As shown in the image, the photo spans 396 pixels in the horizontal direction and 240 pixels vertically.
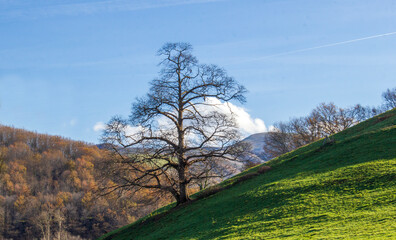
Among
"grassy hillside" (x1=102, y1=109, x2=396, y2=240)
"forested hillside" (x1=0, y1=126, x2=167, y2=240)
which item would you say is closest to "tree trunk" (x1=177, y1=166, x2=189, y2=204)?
"grassy hillside" (x1=102, y1=109, x2=396, y2=240)

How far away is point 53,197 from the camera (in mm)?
141125

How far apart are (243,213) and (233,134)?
9.27 meters

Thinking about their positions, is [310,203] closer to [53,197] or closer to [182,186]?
[182,186]

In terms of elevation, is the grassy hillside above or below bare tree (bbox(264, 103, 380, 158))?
below

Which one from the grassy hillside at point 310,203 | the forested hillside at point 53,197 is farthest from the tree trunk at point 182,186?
the forested hillside at point 53,197

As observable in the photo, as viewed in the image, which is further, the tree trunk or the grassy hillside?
the tree trunk

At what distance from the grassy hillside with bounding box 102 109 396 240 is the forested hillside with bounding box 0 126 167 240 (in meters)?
56.1

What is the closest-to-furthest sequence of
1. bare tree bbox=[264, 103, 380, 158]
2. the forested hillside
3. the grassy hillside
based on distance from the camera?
the grassy hillside
bare tree bbox=[264, 103, 380, 158]
the forested hillside

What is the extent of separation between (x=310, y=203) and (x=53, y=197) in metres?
140

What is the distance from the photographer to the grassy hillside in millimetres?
16047

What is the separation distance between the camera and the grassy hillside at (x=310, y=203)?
16047 mm

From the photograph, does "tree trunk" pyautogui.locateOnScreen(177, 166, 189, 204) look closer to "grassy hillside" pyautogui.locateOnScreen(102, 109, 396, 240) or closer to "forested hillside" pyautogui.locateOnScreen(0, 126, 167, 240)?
"grassy hillside" pyautogui.locateOnScreen(102, 109, 396, 240)

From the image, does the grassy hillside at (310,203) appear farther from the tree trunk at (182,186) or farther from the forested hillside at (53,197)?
the forested hillside at (53,197)

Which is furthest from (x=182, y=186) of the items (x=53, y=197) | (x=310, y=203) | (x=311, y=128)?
(x=53, y=197)
